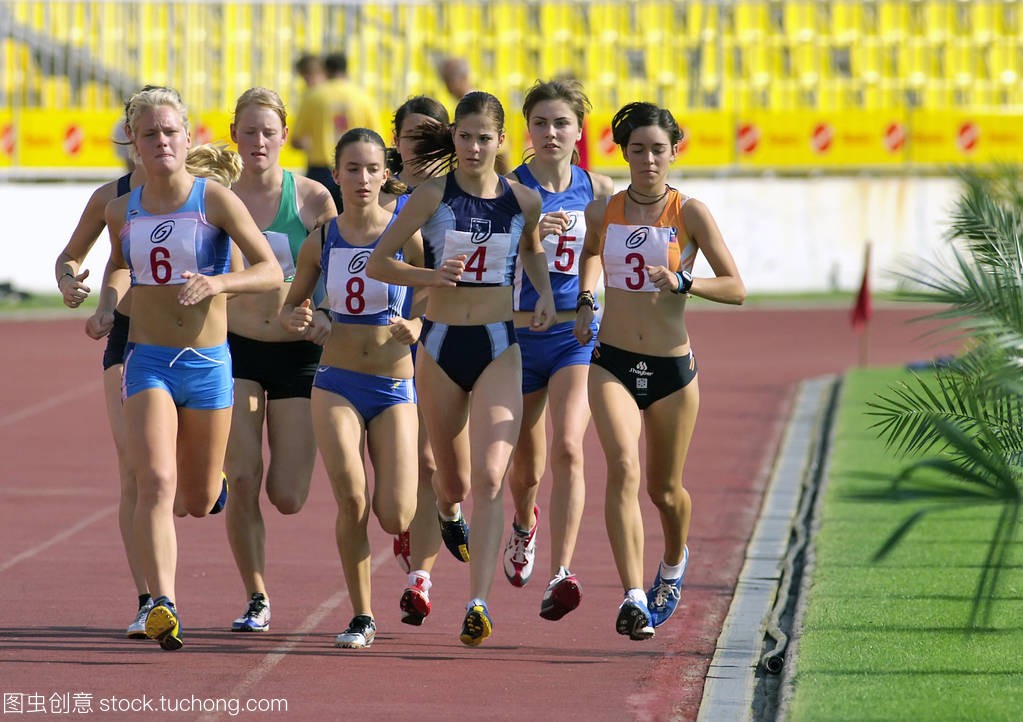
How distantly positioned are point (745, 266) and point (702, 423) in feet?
41.3

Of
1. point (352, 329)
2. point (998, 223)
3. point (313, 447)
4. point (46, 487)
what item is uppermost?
point (998, 223)

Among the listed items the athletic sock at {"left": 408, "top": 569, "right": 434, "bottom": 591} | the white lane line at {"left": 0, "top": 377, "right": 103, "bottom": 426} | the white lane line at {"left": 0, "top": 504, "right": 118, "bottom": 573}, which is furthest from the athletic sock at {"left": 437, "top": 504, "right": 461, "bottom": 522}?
the white lane line at {"left": 0, "top": 377, "right": 103, "bottom": 426}

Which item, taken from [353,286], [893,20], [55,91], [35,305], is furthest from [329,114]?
[893,20]

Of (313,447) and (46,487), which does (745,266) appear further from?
(313,447)

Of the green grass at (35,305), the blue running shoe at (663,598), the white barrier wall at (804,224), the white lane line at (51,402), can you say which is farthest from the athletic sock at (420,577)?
the white barrier wall at (804,224)

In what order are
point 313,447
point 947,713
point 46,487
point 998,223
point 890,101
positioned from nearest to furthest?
1. point 947,713
2. point 998,223
3. point 313,447
4. point 46,487
5. point 890,101

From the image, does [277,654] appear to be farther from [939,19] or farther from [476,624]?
[939,19]

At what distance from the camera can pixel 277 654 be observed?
6984 millimetres

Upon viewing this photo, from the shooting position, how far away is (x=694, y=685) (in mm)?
6535

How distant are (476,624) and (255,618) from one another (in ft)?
3.50

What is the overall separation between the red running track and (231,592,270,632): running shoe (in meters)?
0.06

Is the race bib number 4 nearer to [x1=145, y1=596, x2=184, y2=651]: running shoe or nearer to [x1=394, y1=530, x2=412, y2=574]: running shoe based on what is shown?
[x1=394, y1=530, x2=412, y2=574]: running shoe

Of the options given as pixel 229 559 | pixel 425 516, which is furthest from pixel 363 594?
pixel 229 559

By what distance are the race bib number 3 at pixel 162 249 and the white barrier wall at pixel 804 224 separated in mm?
20601
